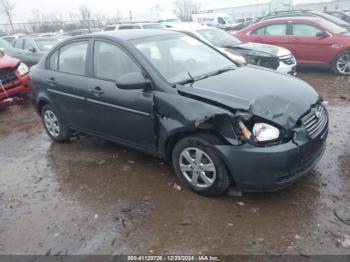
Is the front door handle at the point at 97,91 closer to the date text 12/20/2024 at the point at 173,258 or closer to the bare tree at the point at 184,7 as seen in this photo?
the date text 12/20/2024 at the point at 173,258

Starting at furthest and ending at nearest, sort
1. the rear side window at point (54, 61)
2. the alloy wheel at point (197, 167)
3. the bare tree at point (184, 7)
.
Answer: the bare tree at point (184, 7)
the rear side window at point (54, 61)
the alloy wheel at point (197, 167)

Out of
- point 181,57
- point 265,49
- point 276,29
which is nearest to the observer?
point 181,57

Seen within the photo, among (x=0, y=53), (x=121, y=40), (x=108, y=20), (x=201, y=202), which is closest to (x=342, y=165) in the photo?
(x=201, y=202)

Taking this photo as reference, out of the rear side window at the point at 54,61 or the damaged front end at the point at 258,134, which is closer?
the damaged front end at the point at 258,134

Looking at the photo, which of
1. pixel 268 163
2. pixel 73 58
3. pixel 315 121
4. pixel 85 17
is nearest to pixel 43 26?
pixel 85 17

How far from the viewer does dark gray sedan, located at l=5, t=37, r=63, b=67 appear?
1072cm

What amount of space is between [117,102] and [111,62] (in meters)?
0.56

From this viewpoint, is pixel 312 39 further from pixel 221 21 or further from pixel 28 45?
pixel 221 21

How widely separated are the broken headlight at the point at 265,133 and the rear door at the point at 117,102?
1211 mm

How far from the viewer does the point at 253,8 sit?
199 feet

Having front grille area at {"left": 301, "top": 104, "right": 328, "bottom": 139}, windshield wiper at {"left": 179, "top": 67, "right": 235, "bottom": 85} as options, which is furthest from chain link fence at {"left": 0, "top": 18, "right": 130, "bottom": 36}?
front grille area at {"left": 301, "top": 104, "right": 328, "bottom": 139}

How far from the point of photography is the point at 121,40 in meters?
4.01

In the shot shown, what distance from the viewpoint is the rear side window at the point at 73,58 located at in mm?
4449

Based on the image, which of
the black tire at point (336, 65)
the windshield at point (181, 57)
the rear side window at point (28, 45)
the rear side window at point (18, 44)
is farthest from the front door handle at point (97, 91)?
the rear side window at point (18, 44)
